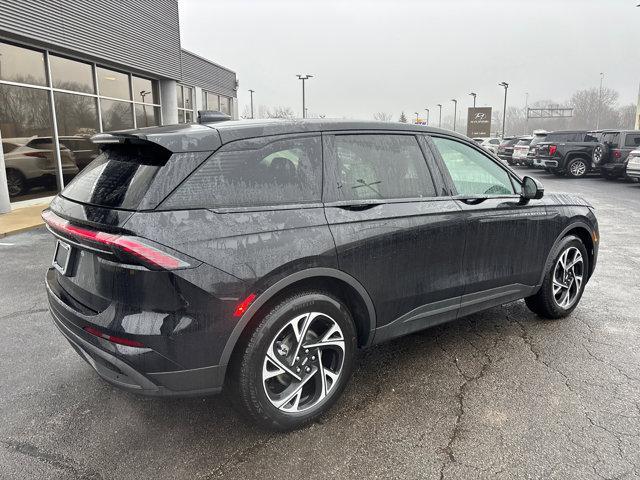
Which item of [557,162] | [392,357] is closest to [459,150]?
[392,357]

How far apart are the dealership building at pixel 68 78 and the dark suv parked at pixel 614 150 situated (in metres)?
16.2

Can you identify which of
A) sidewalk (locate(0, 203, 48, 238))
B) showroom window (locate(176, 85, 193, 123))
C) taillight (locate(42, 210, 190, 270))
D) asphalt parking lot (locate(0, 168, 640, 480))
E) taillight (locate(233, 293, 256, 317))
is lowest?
asphalt parking lot (locate(0, 168, 640, 480))

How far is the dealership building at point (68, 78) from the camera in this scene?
10273 millimetres

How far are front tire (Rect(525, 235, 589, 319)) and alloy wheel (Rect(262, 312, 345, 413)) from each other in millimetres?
2252

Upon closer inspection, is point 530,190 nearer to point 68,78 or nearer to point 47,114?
point 47,114

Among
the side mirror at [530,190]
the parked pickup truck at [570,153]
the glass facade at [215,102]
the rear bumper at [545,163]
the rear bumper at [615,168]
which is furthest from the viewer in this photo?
the glass facade at [215,102]

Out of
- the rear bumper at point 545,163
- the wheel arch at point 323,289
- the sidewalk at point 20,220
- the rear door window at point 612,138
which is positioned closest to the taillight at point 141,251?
the wheel arch at point 323,289

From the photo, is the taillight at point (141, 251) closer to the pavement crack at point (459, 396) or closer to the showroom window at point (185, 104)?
the pavement crack at point (459, 396)

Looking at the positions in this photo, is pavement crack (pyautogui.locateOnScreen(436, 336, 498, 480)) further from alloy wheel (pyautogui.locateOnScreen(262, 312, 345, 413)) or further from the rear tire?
the rear tire

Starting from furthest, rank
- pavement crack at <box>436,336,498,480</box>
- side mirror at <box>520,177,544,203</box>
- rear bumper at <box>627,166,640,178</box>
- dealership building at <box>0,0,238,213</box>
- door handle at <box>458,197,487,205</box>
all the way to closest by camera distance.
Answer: rear bumper at <box>627,166,640,178</box>
dealership building at <box>0,0,238,213</box>
side mirror at <box>520,177,544,203</box>
door handle at <box>458,197,487,205</box>
pavement crack at <box>436,336,498,480</box>

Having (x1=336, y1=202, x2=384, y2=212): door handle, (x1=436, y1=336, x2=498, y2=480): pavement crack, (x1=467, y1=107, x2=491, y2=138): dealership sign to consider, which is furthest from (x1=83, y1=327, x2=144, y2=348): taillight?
(x1=467, y1=107, x2=491, y2=138): dealership sign

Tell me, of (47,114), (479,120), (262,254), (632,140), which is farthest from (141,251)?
(479,120)

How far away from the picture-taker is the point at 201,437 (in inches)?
104

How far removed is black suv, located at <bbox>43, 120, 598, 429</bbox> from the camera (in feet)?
7.35
